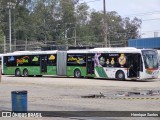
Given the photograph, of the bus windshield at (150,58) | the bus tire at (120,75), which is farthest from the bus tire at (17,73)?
the bus windshield at (150,58)

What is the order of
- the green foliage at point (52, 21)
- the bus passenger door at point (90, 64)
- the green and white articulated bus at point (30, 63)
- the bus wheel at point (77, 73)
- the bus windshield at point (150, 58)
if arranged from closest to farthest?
the bus windshield at point (150, 58) → the bus passenger door at point (90, 64) → the bus wheel at point (77, 73) → the green and white articulated bus at point (30, 63) → the green foliage at point (52, 21)

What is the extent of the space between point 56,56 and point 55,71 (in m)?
1.49

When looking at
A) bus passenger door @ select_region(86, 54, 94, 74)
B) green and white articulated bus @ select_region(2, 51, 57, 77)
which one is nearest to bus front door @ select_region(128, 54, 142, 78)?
bus passenger door @ select_region(86, 54, 94, 74)

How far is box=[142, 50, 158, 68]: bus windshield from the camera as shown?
35.4m

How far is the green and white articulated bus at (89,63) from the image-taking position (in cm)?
3553

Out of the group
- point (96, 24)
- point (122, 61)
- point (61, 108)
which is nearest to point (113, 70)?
point (122, 61)

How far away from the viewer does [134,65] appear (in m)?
35.6

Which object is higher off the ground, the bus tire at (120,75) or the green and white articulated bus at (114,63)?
the green and white articulated bus at (114,63)

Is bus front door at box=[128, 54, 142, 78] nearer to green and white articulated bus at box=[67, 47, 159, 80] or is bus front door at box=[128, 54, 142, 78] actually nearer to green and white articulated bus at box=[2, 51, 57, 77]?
green and white articulated bus at box=[67, 47, 159, 80]

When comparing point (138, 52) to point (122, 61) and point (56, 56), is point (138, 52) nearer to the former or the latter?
point (122, 61)

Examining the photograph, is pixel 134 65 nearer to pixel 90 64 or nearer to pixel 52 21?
pixel 90 64

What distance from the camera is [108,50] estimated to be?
3788cm

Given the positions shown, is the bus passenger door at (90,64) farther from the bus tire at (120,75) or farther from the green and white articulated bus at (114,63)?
the bus tire at (120,75)

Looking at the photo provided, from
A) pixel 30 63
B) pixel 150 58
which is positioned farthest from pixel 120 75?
pixel 30 63
